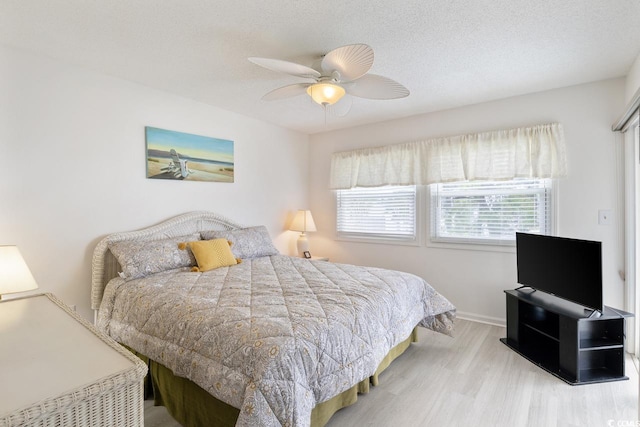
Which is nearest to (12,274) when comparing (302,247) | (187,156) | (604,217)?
(187,156)

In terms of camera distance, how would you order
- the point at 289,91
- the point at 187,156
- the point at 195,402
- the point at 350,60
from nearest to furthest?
1. the point at 195,402
2. the point at 350,60
3. the point at 289,91
4. the point at 187,156

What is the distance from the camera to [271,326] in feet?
5.20

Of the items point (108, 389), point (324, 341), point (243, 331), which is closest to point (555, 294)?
point (324, 341)

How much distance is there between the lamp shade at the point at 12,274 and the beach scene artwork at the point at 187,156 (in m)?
1.31

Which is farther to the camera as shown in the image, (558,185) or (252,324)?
(558,185)

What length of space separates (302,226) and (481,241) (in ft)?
7.45

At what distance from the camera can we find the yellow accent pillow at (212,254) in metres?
2.89

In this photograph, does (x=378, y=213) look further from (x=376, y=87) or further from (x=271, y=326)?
(x=271, y=326)

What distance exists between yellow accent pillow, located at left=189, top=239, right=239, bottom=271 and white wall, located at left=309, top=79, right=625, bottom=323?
2.03 m

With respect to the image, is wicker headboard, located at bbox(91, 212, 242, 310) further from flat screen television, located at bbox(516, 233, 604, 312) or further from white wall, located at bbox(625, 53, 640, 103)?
white wall, located at bbox(625, 53, 640, 103)

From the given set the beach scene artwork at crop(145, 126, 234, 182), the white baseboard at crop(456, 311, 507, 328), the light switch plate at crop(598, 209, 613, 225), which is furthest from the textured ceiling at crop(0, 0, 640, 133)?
the white baseboard at crop(456, 311, 507, 328)

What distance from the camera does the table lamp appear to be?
177 inches

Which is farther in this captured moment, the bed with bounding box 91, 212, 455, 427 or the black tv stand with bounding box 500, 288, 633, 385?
the black tv stand with bounding box 500, 288, 633, 385

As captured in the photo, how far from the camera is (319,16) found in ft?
6.34
